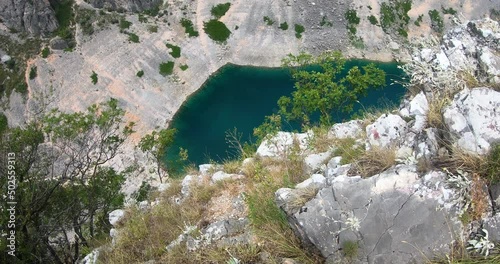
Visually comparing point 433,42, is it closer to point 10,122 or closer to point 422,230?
point 422,230

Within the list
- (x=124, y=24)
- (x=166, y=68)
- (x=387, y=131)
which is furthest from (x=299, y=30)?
(x=387, y=131)

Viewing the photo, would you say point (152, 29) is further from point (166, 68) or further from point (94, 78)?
point (94, 78)

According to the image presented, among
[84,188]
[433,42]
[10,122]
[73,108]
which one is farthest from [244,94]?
[433,42]

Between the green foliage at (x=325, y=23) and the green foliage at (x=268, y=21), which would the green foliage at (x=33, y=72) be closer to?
the green foliage at (x=268, y=21)

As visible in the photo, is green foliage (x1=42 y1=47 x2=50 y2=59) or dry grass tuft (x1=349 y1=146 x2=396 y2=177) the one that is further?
green foliage (x1=42 y1=47 x2=50 y2=59)

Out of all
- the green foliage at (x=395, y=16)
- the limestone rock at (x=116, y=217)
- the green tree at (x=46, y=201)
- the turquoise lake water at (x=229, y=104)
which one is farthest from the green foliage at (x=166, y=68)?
the limestone rock at (x=116, y=217)

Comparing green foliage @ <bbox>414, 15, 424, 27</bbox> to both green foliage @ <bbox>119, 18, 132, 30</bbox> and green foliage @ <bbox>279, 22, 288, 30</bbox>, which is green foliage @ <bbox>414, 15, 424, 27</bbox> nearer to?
green foliage @ <bbox>279, 22, 288, 30</bbox>

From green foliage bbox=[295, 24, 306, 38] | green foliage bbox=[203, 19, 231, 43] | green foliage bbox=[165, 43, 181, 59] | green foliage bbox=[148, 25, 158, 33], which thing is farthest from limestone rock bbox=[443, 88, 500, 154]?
green foliage bbox=[148, 25, 158, 33]
